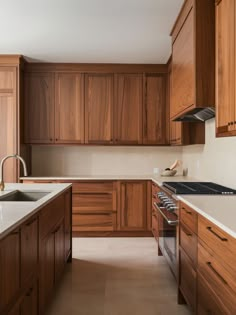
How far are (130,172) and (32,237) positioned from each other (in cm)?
326

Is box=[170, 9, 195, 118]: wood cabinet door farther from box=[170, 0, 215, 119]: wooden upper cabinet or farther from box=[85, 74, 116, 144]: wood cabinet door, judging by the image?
box=[85, 74, 116, 144]: wood cabinet door

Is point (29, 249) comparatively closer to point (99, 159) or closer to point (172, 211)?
point (172, 211)

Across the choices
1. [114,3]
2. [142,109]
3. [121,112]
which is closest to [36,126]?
[121,112]

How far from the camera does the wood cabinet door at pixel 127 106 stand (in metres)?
4.59

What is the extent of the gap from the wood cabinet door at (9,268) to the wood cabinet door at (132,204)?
286 cm

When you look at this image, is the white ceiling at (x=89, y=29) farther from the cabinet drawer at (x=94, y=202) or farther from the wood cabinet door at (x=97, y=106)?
the cabinet drawer at (x=94, y=202)

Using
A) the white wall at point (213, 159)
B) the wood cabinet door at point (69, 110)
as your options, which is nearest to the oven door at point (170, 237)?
the white wall at point (213, 159)

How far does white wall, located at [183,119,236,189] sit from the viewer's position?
2.85m

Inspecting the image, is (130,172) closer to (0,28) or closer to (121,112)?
(121,112)

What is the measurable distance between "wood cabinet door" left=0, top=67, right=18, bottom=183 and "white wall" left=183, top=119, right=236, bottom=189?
2442 mm

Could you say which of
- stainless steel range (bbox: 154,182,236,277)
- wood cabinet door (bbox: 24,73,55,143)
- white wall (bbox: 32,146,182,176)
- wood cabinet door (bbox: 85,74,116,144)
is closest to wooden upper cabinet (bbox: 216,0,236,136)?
stainless steel range (bbox: 154,182,236,277)

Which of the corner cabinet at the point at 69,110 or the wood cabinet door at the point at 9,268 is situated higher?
the corner cabinet at the point at 69,110

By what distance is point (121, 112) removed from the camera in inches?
181

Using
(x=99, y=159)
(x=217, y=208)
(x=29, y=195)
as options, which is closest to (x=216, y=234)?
(x=217, y=208)
